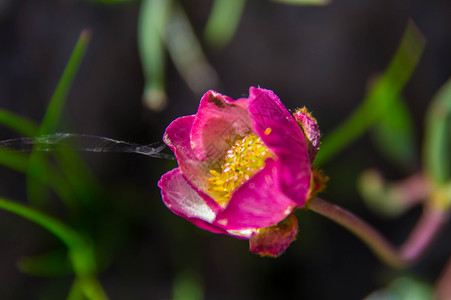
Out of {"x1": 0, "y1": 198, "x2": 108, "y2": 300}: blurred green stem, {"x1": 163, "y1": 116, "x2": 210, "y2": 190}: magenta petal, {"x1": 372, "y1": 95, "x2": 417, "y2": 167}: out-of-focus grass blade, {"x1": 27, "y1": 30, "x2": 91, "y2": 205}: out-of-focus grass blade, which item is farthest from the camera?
{"x1": 372, "y1": 95, "x2": 417, "y2": 167}: out-of-focus grass blade

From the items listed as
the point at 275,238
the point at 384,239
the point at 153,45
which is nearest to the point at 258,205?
the point at 275,238

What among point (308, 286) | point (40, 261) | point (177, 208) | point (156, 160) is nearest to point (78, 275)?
point (40, 261)

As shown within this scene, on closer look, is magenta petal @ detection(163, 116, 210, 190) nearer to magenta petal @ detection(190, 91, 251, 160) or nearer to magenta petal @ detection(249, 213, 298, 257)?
magenta petal @ detection(190, 91, 251, 160)

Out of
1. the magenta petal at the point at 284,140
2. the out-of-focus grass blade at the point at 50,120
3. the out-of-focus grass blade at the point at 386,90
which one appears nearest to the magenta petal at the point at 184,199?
the magenta petal at the point at 284,140

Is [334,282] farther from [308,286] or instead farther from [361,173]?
[361,173]

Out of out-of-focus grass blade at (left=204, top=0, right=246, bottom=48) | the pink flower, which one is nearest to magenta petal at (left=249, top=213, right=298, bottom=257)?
the pink flower

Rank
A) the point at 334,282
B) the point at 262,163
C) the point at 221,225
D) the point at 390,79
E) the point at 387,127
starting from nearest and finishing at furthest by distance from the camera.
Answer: the point at 221,225, the point at 262,163, the point at 390,79, the point at 387,127, the point at 334,282
